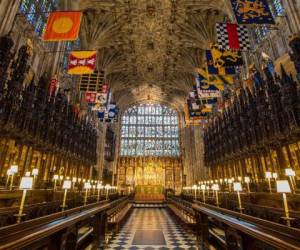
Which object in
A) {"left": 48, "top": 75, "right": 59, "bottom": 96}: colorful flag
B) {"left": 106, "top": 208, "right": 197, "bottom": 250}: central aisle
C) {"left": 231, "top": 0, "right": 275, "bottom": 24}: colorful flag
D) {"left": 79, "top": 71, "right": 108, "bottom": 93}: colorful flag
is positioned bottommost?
{"left": 106, "top": 208, "right": 197, "bottom": 250}: central aisle

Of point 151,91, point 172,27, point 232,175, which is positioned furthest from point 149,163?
point 172,27

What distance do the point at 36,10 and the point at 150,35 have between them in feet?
42.9

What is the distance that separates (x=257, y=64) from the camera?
14.6 metres

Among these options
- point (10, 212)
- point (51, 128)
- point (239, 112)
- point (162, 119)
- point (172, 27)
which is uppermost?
point (172, 27)

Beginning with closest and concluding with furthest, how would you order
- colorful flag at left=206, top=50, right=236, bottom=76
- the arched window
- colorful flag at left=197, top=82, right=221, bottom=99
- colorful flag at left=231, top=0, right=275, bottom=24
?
colorful flag at left=231, top=0, right=275, bottom=24
colorful flag at left=206, top=50, right=236, bottom=76
colorful flag at left=197, top=82, right=221, bottom=99
the arched window

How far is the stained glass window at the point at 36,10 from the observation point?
1159cm

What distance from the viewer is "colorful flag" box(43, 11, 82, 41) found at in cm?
831

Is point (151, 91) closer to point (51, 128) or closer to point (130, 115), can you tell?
point (130, 115)

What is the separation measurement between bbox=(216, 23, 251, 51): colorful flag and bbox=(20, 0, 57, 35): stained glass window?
10.6 metres

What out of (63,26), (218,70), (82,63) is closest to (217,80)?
(218,70)

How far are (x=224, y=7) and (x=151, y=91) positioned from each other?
2053cm

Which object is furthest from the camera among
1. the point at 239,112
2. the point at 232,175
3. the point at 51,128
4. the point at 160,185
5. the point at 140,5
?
the point at 160,185

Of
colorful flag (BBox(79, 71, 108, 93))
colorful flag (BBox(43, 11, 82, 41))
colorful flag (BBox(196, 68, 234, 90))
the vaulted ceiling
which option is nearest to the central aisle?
colorful flag (BBox(43, 11, 82, 41))

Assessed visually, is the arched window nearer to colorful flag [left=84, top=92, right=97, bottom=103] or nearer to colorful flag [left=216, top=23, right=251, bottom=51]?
colorful flag [left=84, top=92, right=97, bottom=103]
